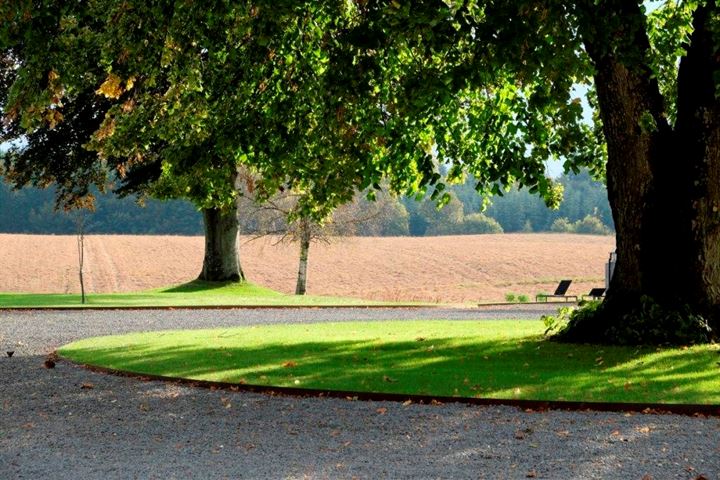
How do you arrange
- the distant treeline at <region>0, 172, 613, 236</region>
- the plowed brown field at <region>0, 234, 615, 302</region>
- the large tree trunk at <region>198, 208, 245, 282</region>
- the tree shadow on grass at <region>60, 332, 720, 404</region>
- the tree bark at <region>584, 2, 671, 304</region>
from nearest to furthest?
the tree shadow on grass at <region>60, 332, 720, 404</region>, the tree bark at <region>584, 2, 671, 304</region>, the large tree trunk at <region>198, 208, 245, 282</region>, the plowed brown field at <region>0, 234, 615, 302</region>, the distant treeline at <region>0, 172, 613, 236</region>

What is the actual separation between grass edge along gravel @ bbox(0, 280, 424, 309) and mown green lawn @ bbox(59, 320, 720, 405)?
946 cm

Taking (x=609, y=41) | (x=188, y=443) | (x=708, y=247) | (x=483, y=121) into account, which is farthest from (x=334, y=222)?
(x=188, y=443)

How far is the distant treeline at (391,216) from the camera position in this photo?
96.9m

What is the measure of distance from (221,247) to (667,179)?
73.6 feet

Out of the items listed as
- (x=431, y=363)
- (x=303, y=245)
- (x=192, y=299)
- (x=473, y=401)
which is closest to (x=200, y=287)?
(x=192, y=299)

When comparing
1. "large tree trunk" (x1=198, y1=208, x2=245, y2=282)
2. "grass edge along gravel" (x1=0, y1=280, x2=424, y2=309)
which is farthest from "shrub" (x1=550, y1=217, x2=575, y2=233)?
"grass edge along gravel" (x1=0, y1=280, x2=424, y2=309)

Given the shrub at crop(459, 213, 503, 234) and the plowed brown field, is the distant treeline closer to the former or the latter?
the shrub at crop(459, 213, 503, 234)

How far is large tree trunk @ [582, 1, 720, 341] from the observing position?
44.7ft

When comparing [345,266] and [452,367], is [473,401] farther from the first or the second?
[345,266]

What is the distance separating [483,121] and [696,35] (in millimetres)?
3719

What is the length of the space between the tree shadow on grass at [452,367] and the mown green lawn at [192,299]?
38.0ft

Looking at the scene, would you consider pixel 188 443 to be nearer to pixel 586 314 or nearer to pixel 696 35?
pixel 586 314

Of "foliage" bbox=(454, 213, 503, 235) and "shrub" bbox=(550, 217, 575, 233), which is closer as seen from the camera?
"shrub" bbox=(550, 217, 575, 233)

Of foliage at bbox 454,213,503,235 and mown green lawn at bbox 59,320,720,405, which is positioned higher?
foliage at bbox 454,213,503,235
